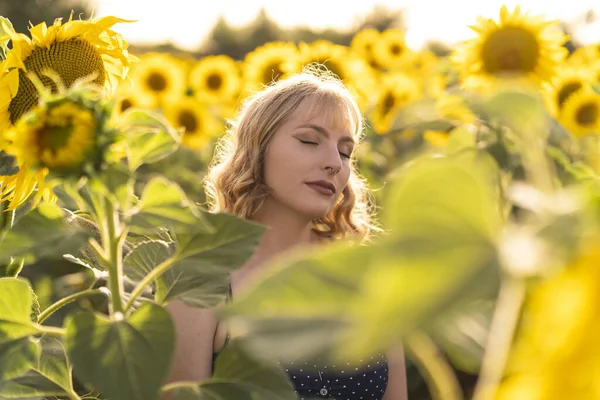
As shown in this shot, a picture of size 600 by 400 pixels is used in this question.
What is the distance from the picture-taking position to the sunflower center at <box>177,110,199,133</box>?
3580 millimetres

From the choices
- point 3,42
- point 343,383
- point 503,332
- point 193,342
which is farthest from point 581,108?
point 503,332

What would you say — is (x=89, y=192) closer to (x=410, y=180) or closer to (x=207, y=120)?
(x=410, y=180)

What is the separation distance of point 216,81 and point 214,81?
10mm

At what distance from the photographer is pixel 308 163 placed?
4.14 ft

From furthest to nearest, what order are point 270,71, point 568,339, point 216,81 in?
point 216,81
point 270,71
point 568,339

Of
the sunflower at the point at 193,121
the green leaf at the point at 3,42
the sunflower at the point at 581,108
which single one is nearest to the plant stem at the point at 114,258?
the green leaf at the point at 3,42

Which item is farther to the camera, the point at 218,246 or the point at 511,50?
the point at 511,50

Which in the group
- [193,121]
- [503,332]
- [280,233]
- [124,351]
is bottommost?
[193,121]

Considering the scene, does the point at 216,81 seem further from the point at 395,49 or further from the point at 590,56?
the point at 590,56

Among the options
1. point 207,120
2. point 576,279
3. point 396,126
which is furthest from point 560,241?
point 207,120

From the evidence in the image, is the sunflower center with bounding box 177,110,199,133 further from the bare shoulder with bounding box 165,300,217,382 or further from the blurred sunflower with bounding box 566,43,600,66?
the bare shoulder with bounding box 165,300,217,382

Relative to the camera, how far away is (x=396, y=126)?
1.00ft

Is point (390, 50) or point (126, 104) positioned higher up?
point (390, 50)

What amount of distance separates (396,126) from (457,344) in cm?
10
